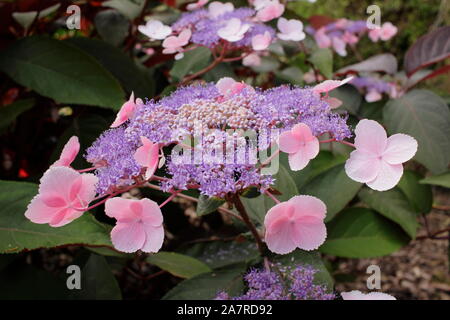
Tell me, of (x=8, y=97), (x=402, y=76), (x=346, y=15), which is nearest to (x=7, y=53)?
(x=8, y=97)

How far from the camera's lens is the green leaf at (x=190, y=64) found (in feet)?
3.29

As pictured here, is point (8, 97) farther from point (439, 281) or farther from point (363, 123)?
point (439, 281)

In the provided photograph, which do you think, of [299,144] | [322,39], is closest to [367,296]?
[299,144]

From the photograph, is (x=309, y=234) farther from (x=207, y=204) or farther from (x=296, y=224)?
(x=207, y=204)

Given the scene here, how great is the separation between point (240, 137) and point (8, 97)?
36.8 inches

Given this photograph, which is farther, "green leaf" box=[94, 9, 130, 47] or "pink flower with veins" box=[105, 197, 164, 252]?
"green leaf" box=[94, 9, 130, 47]

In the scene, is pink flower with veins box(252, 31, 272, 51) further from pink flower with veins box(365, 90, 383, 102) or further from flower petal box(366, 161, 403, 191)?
pink flower with veins box(365, 90, 383, 102)

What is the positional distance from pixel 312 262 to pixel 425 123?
0.49 m

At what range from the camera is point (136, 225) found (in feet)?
1.68

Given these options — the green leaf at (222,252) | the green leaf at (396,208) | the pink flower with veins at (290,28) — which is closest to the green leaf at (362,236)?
the green leaf at (396,208)

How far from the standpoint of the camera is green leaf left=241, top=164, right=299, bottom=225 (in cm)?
70

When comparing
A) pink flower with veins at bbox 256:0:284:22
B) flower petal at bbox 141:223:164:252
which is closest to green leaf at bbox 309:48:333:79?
pink flower with veins at bbox 256:0:284:22

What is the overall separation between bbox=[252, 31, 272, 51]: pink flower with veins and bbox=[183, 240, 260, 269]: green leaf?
353mm

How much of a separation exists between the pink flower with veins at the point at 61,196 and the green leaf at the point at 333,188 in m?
0.45
